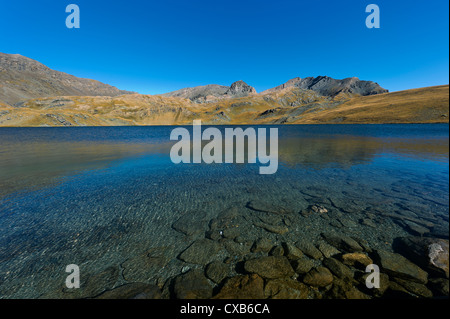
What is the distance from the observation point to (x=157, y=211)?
49.8 feet

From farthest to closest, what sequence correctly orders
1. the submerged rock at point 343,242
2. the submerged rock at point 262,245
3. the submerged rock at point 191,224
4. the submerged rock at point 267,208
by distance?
the submerged rock at point 267,208 < the submerged rock at point 191,224 < the submerged rock at point 262,245 < the submerged rock at point 343,242

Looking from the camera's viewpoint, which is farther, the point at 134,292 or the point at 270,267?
the point at 270,267

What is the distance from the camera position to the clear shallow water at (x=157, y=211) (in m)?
9.33

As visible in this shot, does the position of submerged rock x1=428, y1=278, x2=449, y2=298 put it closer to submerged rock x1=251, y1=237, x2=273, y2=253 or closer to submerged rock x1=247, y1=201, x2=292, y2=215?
submerged rock x1=251, y1=237, x2=273, y2=253

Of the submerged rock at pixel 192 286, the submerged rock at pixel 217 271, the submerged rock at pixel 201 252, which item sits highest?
the submerged rock at pixel 201 252

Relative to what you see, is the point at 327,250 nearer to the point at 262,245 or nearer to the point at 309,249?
the point at 309,249

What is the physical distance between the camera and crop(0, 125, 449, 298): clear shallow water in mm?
9328

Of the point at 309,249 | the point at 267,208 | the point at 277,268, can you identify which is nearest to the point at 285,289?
the point at 277,268

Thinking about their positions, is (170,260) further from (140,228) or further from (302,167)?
(302,167)

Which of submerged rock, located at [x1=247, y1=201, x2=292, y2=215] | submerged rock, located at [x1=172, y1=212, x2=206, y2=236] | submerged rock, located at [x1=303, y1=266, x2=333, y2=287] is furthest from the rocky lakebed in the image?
submerged rock, located at [x1=247, y1=201, x2=292, y2=215]

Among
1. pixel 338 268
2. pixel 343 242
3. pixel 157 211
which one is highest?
pixel 157 211

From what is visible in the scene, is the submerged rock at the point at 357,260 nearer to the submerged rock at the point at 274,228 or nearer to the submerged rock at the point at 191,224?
the submerged rock at the point at 274,228

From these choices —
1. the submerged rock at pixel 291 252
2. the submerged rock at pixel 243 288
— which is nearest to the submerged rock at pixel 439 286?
the submerged rock at pixel 291 252
